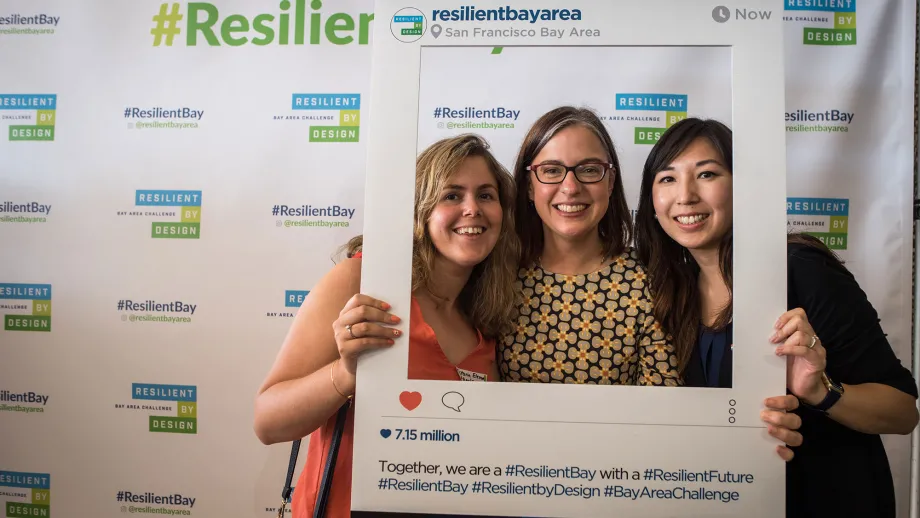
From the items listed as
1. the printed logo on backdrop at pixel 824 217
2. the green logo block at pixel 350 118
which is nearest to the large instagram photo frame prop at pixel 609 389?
the green logo block at pixel 350 118

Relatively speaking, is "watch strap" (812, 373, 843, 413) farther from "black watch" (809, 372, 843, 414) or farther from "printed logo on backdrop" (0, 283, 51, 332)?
"printed logo on backdrop" (0, 283, 51, 332)

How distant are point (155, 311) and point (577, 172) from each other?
2.20m

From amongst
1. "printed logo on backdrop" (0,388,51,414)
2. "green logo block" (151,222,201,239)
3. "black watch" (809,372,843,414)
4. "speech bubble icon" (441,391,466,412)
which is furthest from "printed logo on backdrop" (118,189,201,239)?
"black watch" (809,372,843,414)

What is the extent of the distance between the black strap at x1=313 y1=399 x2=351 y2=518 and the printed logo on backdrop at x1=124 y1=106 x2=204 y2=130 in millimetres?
1773

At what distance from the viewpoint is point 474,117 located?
4.83ft

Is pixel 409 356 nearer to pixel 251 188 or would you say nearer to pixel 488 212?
pixel 488 212

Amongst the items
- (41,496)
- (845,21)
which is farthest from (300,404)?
(845,21)

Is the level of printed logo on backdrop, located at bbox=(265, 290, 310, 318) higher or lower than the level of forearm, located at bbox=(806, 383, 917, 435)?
higher

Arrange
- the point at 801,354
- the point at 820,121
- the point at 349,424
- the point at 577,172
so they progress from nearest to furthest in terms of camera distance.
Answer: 1. the point at 801,354
2. the point at 577,172
3. the point at 349,424
4. the point at 820,121

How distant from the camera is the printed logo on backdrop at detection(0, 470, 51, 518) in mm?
2771

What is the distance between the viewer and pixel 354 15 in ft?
8.66

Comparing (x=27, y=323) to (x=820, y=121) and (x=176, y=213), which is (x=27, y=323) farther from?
(x=820, y=121)

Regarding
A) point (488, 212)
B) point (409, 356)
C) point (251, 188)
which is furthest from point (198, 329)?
point (488, 212)

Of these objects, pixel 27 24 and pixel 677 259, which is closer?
pixel 677 259
